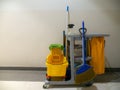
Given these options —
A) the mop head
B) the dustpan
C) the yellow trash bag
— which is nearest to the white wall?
the yellow trash bag

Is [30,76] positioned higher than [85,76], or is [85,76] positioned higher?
[85,76]

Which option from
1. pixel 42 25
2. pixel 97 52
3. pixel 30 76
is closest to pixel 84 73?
pixel 97 52

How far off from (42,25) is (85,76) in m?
1.58

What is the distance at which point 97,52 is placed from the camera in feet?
10.9

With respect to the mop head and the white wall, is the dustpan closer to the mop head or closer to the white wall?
the mop head

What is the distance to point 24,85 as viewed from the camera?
11.1ft

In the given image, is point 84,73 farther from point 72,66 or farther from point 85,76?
point 72,66

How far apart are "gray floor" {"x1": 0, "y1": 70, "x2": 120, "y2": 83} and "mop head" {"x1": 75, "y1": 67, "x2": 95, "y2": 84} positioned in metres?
0.48

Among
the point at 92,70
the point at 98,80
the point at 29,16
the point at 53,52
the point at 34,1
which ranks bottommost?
the point at 98,80

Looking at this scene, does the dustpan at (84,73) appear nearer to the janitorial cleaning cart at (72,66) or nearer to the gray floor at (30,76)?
the janitorial cleaning cart at (72,66)

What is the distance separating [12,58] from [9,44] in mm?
317

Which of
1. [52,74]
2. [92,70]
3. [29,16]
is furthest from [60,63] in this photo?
[29,16]

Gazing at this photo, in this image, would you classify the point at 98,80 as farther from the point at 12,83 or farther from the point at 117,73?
the point at 12,83

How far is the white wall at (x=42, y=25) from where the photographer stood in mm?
4062
